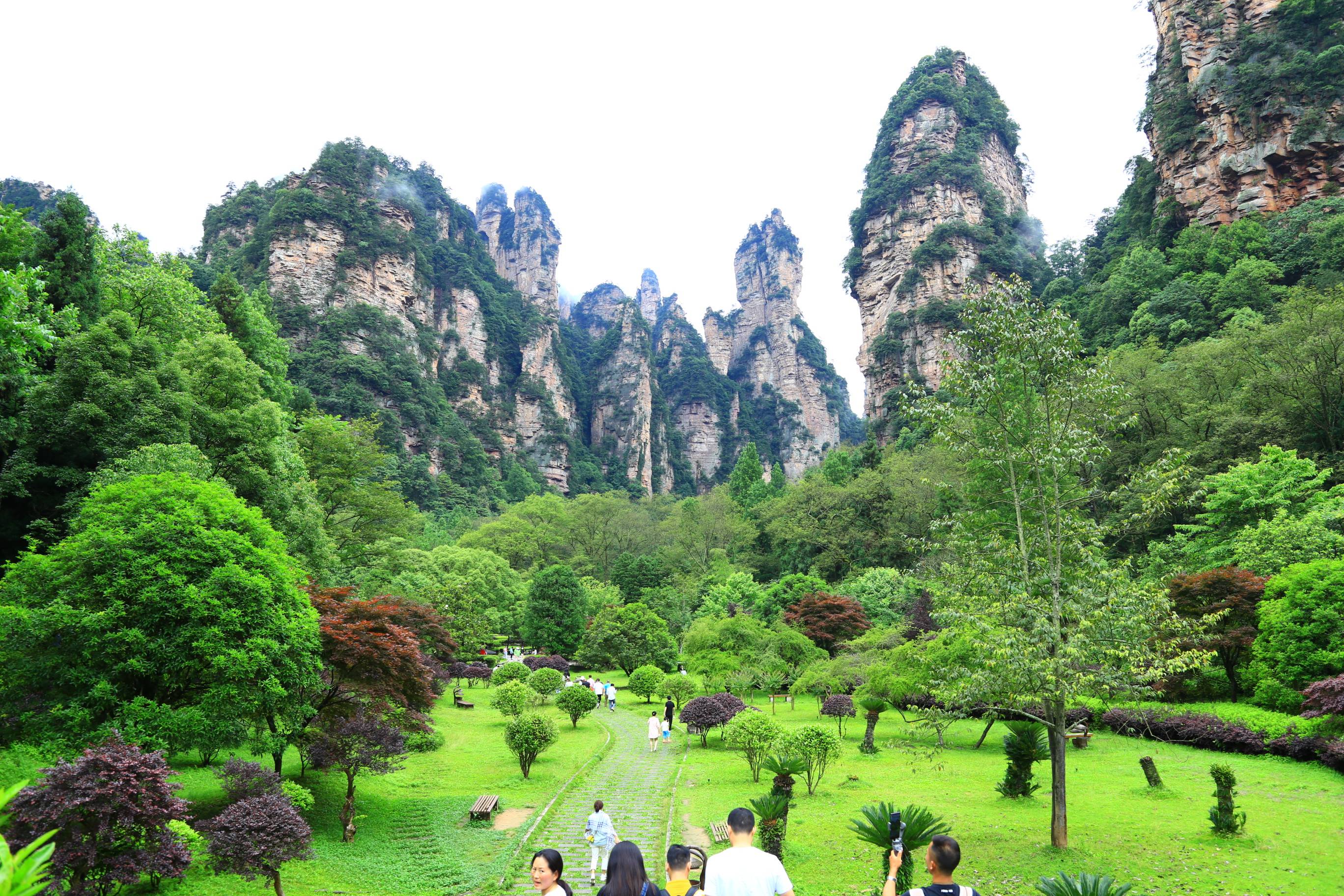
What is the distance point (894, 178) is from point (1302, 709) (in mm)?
69880

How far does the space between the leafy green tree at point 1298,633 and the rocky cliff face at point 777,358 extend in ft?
333

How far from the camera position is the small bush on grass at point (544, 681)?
25.4 metres

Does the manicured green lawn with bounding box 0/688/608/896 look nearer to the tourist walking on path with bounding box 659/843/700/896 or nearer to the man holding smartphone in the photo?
the tourist walking on path with bounding box 659/843/700/896

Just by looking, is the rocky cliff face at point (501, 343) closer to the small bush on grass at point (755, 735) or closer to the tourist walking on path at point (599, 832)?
the small bush on grass at point (755, 735)

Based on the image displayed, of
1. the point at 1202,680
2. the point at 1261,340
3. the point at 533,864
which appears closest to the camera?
the point at 533,864

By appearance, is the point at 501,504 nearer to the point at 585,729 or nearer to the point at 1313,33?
the point at 585,729

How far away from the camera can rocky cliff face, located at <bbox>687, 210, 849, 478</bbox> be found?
123m

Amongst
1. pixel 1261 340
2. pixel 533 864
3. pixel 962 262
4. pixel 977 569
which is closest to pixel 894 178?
pixel 962 262

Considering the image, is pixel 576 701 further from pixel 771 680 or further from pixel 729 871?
pixel 729 871

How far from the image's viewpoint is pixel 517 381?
10888cm

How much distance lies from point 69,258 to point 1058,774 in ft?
83.7

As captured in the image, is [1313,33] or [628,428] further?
[628,428]

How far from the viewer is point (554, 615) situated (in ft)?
120

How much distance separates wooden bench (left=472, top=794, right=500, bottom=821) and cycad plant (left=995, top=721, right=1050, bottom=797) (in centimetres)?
982
